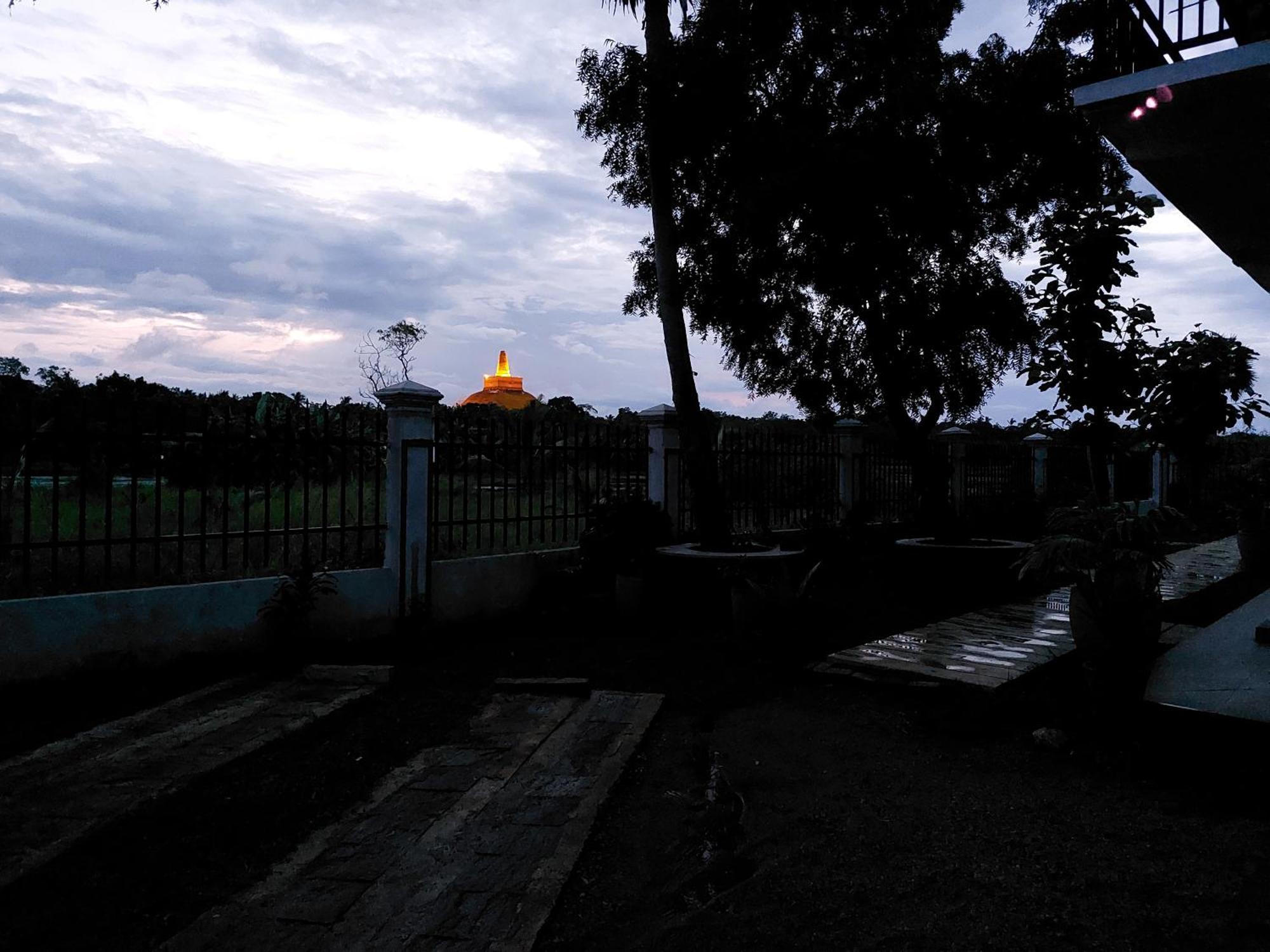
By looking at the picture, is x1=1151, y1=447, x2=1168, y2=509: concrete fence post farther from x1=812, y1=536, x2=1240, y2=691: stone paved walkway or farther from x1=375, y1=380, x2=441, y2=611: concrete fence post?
x1=375, y1=380, x2=441, y2=611: concrete fence post

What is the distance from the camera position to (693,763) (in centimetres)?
445

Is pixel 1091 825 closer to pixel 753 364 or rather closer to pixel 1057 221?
pixel 1057 221

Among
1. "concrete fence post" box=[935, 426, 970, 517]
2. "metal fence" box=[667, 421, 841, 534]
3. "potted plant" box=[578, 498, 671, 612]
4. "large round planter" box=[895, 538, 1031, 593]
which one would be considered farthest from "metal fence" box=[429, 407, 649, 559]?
"concrete fence post" box=[935, 426, 970, 517]

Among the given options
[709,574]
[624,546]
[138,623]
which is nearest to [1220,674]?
[709,574]

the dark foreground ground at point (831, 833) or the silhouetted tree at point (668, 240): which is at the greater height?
the silhouetted tree at point (668, 240)

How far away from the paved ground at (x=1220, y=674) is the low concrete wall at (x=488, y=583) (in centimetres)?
529

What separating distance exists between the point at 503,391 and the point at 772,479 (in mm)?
33699

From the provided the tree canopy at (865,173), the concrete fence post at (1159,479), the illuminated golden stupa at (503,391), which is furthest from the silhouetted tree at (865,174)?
the illuminated golden stupa at (503,391)

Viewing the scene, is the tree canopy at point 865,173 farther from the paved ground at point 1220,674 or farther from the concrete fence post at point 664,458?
the paved ground at point 1220,674

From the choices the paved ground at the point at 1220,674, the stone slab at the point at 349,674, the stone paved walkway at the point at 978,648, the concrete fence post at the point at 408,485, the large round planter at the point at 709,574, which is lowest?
the stone slab at the point at 349,674

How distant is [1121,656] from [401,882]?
146 inches

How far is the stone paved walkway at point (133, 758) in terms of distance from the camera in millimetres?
3541

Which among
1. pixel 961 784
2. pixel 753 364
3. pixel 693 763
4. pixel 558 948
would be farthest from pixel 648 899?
pixel 753 364

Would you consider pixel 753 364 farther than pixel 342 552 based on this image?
Yes
